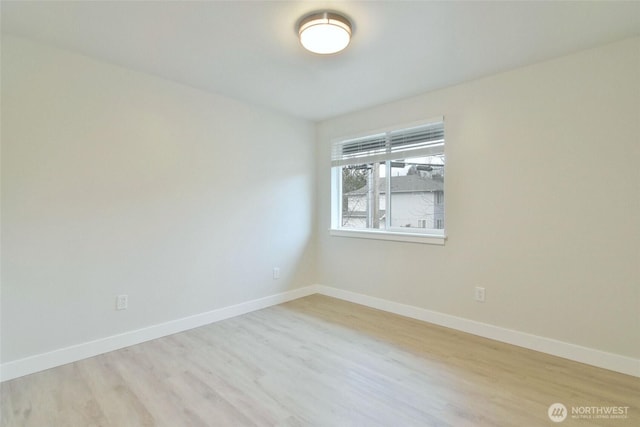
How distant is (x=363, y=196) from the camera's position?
154 inches

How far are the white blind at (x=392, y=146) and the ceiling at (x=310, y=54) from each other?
511 millimetres

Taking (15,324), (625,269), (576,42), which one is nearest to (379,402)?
→ (625,269)

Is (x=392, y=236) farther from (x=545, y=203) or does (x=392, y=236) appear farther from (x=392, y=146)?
(x=545, y=203)

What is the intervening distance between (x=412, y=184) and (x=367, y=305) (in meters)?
1.50

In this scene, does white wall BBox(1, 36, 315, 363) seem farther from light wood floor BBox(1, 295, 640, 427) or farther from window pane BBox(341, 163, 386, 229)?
window pane BBox(341, 163, 386, 229)

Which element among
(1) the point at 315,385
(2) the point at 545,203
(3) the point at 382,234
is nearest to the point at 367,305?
(3) the point at 382,234

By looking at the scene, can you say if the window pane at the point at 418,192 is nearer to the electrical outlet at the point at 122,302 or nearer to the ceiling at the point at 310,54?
the ceiling at the point at 310,54

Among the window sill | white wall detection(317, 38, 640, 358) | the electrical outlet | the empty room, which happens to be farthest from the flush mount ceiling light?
the electrical outlet

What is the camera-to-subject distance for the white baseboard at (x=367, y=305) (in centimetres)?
220

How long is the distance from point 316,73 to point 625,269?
2773mm

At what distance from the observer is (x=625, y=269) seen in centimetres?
220

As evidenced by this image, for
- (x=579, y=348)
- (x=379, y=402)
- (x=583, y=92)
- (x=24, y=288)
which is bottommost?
(x=379, y=402)

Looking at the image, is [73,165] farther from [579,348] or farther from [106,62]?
[579,348]

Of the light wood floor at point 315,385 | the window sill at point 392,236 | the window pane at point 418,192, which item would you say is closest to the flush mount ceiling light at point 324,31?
the window pane at point 418,192
